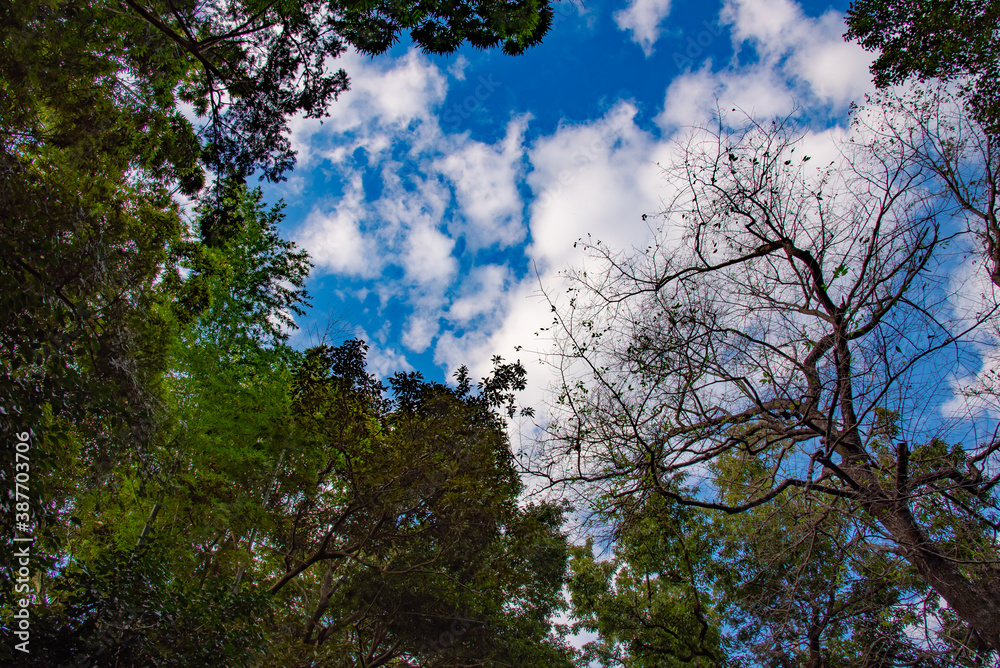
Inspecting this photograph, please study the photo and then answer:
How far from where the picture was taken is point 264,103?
22.5 feet

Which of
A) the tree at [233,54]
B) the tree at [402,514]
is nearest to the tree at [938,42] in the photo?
the tree at [233,54]

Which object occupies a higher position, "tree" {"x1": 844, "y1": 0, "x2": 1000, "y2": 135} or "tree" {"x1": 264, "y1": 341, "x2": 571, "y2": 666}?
"tree" {"x1": 844, "y1": 0, "x2": 1000, "y2": 135}

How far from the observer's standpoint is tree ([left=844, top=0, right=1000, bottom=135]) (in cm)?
634

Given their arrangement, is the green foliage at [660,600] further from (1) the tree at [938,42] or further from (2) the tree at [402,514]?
(1) the tree at [938,42]

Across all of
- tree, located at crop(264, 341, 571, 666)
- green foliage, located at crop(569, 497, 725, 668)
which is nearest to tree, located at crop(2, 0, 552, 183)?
tree, located at crop(264, 341, 571, 666)

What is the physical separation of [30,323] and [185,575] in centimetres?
631

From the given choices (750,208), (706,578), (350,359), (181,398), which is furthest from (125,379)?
(706,578)

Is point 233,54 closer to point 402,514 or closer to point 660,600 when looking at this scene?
point 402,514

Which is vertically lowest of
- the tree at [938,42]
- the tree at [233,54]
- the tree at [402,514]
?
the tree at [402,514]

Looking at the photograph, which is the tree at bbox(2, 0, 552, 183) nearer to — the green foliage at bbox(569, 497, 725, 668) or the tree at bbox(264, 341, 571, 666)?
the tree at bbox(264, 341, 571, 666)

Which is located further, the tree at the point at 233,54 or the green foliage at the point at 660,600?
the green foliage at the point at 660,600

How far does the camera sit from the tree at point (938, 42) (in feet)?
20.8

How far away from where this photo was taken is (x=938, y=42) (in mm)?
6781

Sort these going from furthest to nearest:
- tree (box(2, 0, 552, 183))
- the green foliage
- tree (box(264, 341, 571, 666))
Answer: the green foliage < tree (box(264, 341, 571, 666)) < tree (box(2, 0, 552, 183))
